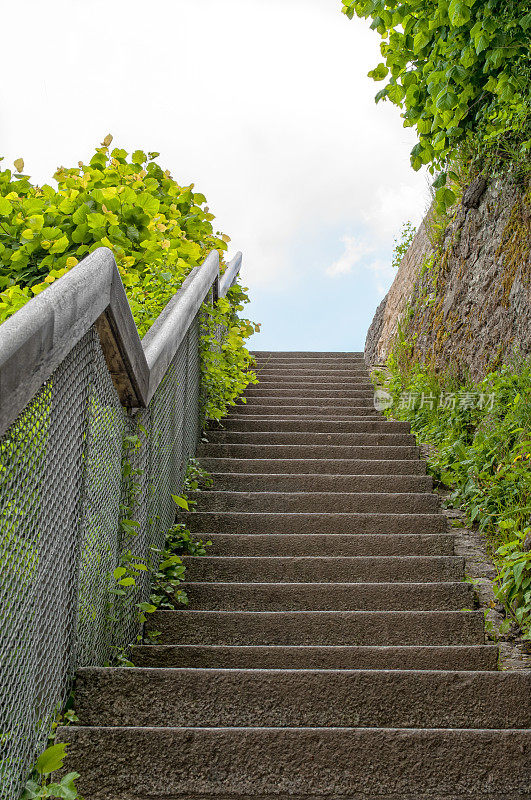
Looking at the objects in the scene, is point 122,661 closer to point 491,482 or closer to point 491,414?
point 491,482

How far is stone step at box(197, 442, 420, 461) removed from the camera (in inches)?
217

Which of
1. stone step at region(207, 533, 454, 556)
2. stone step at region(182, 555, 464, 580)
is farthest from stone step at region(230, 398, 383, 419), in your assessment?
stone step at region(182, 555, 464, 580)

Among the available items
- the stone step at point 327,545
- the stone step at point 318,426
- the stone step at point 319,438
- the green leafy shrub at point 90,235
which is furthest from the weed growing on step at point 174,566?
the stone step at point 318,426

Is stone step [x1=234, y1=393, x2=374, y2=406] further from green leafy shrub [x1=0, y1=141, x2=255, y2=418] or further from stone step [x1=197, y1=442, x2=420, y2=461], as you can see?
green leafy shrub [x1=0, y1=141, x2=255, y2=418]

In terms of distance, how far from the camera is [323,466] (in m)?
5.23

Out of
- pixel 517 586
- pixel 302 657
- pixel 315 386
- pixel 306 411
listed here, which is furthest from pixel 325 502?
pixel 315 386

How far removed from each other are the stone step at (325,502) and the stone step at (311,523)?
0.79 ft

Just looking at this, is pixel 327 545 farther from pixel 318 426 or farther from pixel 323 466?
pixel 318 426

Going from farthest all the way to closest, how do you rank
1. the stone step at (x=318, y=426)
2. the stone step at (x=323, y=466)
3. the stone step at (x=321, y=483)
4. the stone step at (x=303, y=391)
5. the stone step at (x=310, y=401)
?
the stone step at (x=303, y=391) < the stone step at (x=310, y=401) < the stone step at (x=318, y=426) < the stone step at (x=323, y=466) < the stone step at (x=321, y=483)

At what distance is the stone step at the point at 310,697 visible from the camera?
7.73 feet

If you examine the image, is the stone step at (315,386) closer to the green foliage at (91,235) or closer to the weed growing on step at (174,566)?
the green foliage at (91,235)

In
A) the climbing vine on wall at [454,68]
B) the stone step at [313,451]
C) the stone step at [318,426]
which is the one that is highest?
the climbing vine on wall at [454,68]

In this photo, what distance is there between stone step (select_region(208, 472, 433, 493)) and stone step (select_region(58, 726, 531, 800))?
2738 millimetres

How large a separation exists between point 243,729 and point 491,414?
3110mm
